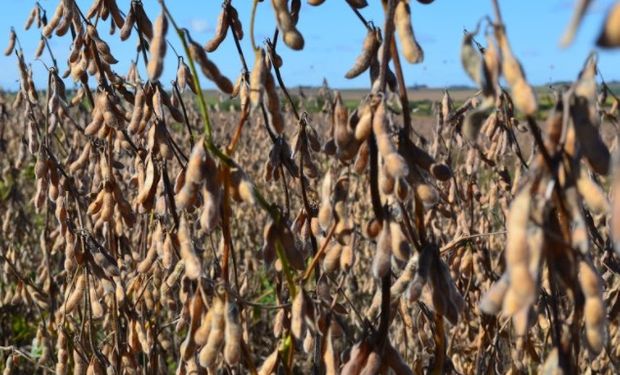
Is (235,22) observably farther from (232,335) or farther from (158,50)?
(232,335)

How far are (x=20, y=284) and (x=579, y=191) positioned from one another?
2606mm

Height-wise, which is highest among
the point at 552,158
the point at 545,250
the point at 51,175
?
the point at 51,175

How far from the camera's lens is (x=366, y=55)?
1.36 meters

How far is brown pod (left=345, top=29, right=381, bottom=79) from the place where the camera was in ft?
4.42

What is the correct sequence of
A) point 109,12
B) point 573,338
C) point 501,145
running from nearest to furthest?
point 573,338
point 109,12
point 501,145

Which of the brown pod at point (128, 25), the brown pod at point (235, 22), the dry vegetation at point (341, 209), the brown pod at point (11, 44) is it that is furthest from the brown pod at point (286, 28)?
the brown pod at point (11, 44)

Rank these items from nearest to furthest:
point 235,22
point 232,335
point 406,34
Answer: point 406,34 < point 232,335 < point 235,22

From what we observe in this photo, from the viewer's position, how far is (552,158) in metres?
1.01

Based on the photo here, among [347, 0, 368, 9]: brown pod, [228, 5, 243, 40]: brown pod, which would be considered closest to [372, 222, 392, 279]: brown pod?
[347, 0, 368, 9]: brown pod

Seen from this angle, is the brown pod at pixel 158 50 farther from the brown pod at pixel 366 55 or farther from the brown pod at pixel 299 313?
the brown pod at pixel 299 313

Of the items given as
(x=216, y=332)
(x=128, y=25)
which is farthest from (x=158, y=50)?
(x=128, y=25)

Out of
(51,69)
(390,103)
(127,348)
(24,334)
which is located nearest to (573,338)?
(390,103)

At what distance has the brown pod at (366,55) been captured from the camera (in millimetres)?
1348

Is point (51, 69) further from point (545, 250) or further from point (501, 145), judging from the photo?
point (545, 250)
